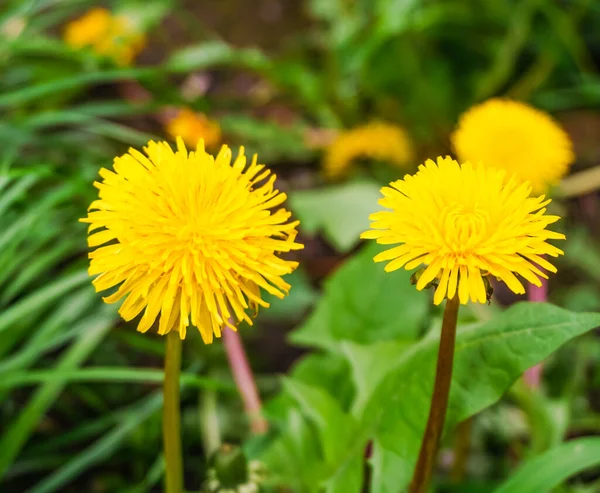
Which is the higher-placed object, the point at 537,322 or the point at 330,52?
the point at 330,52

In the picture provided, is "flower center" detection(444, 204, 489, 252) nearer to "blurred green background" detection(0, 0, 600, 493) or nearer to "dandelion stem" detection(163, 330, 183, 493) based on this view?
"dandelion stem" detection(163, 330, 183, 493)

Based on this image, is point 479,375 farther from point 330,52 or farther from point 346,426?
point 330,52

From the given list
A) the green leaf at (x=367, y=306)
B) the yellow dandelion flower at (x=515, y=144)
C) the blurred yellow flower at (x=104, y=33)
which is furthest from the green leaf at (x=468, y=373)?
the blurred yellow flower at (x=104, y=33)

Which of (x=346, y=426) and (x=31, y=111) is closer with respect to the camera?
(x=346, y=426)

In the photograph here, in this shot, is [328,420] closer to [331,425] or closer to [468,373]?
[331,425]

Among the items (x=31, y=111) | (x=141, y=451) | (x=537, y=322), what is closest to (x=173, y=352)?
(x=537, y=322)

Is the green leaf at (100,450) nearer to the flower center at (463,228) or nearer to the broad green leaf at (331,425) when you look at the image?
the broad green leaf at (331,425)
